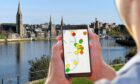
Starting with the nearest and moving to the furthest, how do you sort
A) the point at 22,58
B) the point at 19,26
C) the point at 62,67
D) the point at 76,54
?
1. the point at 62,67
2. the point at 76,54
3. the point at 22,58
4. the point at 19,26

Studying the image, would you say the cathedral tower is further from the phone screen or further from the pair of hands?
the pair of hands

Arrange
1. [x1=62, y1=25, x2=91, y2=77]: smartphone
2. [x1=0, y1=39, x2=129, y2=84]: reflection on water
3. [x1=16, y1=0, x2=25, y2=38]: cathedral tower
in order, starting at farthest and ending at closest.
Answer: [x1=16, y1=0, x2=25, y2=38]: cathedral tower, [x1=0, y1=39, x2=129, y2=84]: reflection on water, [x1=62, y1=25, x2=91, y2=77]: smartphone

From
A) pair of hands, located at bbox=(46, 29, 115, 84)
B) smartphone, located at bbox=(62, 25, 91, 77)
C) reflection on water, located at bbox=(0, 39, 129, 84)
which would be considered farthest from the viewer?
reflection on water, located at bbox=(0, 39, 129, 84)

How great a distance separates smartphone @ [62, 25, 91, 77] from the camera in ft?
4.31

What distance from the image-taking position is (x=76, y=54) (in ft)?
4.48

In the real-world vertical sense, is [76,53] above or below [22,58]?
below

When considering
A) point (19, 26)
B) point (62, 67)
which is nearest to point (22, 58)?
point (19, 26)

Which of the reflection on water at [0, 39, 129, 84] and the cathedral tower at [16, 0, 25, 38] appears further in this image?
the cathedral tower at [16, 0, 25, 38]

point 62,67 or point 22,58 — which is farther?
point 22,58

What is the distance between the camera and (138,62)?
80cm

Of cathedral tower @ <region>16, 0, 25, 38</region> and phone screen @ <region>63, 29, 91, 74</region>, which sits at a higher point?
cathedral tower @ <region>16, 0, 25, 38</region>

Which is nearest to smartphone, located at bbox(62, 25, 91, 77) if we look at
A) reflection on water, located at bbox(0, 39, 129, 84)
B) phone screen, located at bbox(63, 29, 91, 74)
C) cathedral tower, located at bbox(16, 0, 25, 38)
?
phone screen, located at bbox(63, 29, 91, 74)

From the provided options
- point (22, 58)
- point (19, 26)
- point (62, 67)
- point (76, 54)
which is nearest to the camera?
point (62, 67)

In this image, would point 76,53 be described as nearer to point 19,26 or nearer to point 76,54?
point 76,54
